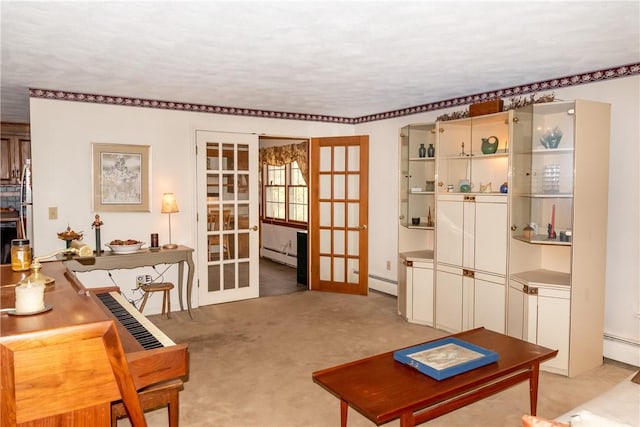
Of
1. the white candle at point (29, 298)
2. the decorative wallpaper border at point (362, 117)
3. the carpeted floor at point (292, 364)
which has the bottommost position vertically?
the carpeted floor at point (292, 364)

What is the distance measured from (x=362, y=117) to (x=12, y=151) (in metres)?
5.06

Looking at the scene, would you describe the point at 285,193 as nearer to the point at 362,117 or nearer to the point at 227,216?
the point at 362,117

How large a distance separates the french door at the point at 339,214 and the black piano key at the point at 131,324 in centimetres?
371

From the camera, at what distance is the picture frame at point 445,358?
2576 millimetres

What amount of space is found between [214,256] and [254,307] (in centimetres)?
80

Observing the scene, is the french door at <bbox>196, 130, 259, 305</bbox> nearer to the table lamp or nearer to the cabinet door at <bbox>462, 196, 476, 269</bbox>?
the table lamp

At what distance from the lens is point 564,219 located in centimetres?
387

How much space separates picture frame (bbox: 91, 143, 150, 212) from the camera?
5.01 meters

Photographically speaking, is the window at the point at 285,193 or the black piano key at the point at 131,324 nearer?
the black piano key at the point at 131,324

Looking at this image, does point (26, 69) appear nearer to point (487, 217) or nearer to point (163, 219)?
point (163, 219)

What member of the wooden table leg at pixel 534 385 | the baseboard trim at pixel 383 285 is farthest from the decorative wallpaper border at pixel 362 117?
the wooden table leg at pixel 534 385

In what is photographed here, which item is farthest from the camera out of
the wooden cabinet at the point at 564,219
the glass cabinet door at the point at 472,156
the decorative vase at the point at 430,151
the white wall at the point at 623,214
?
the decorative vase at the point at 430,151

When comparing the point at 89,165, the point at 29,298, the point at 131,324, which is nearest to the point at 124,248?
the point at 89,165

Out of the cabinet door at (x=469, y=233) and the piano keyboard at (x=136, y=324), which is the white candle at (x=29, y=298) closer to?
the piano keyboard at (x=136, y=324)
